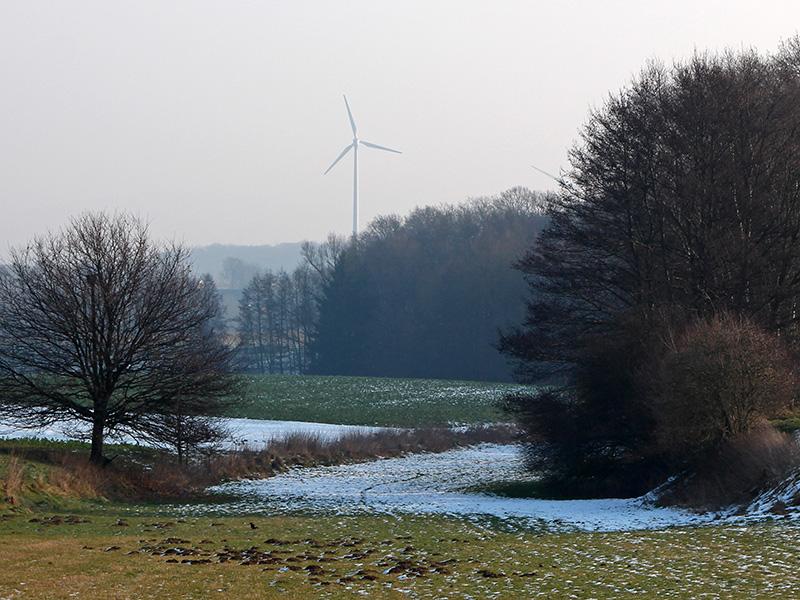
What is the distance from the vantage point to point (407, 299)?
102 metres

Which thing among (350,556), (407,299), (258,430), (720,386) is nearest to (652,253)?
(720,386)

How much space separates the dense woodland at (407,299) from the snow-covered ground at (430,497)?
45.7 m

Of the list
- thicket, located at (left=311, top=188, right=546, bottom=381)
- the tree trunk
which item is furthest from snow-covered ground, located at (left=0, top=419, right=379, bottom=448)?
thicket, located at (left=311, top=188, right=546, bottom=381)

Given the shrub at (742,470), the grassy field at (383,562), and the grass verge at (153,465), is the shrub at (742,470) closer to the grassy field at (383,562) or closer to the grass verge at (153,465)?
the grassy field at (383,562)

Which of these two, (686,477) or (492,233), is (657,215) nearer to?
(686,477)

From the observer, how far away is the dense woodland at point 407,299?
87.7m

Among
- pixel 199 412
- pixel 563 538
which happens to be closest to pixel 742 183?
pixel 563 538

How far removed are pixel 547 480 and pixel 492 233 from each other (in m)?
66.4

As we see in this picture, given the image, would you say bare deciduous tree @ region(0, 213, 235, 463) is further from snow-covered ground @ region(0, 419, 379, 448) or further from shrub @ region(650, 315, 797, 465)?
shrub @ region(650, 315, 797, 465)

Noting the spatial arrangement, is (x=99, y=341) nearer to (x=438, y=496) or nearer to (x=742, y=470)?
(x=438, y=496)

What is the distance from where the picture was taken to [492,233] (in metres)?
93.0

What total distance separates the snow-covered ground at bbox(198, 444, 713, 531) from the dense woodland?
150 ft

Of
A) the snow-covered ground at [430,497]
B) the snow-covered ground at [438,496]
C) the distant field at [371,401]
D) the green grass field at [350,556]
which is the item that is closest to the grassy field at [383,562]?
the green grass field at [350,556]

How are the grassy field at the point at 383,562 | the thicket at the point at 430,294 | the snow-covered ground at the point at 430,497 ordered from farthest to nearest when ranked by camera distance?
the thicket at the point at 430,294 → the snow-covered ground at the point at 430,497 → the grassy field at the point at 383,562
